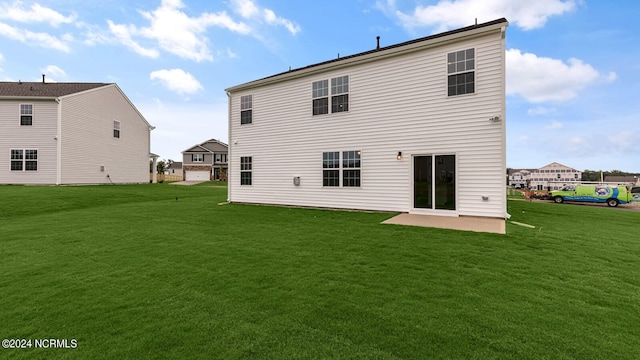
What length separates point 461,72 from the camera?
797 cm

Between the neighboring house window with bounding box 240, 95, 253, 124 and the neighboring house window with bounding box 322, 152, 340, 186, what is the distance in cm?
433

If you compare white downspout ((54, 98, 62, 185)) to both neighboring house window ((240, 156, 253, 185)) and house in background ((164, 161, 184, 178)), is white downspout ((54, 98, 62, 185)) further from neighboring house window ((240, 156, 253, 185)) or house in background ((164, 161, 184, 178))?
house in background ((164, 161, 184, 178))

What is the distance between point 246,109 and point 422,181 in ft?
27.8

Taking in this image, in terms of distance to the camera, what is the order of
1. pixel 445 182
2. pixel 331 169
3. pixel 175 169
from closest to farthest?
pixel 445 182, pixel 331 169, pixel 175 169

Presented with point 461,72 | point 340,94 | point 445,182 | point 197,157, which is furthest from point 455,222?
point 197,157

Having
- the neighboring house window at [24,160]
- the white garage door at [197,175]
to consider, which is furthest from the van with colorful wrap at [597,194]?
the white garage door at [197,175]

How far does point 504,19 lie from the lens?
294 inches

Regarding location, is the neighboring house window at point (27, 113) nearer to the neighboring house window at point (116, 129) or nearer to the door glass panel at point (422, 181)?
the neighboring house window at point (116, 129)

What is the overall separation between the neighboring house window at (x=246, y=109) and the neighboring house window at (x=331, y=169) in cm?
433

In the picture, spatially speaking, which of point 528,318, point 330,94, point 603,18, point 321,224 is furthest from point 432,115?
point 603,18

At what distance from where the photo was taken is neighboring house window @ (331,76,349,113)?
9.96m

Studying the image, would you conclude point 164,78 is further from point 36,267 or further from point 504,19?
point 504,19

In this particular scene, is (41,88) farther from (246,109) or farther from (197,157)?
(197,157)

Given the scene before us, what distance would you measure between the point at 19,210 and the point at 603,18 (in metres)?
23.1
